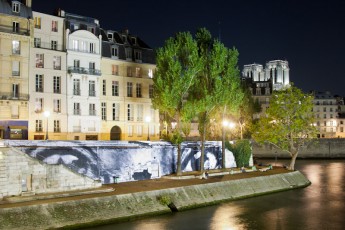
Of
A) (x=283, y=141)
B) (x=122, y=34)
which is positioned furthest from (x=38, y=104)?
(x=283, y=141)

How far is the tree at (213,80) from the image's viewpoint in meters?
44.5

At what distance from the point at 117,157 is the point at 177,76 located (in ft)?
30.1

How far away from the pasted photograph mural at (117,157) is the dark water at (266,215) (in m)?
8.30

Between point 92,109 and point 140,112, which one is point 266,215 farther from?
point 140,112

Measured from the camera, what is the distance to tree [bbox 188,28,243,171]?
146 ft

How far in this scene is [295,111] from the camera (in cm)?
5334

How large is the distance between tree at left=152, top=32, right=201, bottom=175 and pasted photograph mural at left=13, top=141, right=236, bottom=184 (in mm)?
2225

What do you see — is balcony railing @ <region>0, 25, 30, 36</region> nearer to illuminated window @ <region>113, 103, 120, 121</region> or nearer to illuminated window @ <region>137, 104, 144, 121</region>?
illuminated window @ <region>113, 103, 120, 121</region>

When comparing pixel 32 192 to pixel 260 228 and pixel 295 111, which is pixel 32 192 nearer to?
pixel 260 228

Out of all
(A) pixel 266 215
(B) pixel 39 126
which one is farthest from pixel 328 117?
(A) pixel 266 215

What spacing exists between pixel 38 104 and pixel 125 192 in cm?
2438

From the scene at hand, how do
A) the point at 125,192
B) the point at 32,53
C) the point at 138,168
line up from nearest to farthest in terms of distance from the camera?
the point at 125,192, the point at 138,168, the point at 32,53

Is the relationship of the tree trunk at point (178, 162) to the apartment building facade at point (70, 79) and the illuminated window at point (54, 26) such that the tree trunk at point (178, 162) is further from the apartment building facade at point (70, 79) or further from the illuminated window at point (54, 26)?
the illuminated window at point (54, 26)

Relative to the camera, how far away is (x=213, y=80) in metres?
45.3
